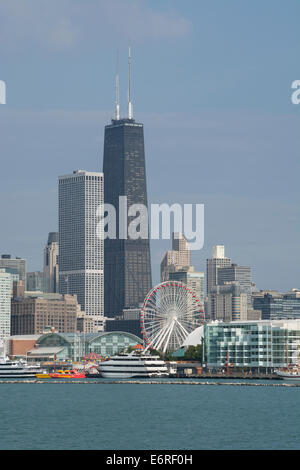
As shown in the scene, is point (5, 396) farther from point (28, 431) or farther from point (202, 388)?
point (28, 431)

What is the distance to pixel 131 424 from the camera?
389 ft

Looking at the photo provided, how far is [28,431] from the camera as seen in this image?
10981 cm

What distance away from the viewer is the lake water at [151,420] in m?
100

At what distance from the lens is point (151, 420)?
12331cm

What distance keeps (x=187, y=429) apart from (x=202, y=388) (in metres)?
87.6

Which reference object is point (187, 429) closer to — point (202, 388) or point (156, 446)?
point (156, 446)

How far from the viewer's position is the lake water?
329 ft

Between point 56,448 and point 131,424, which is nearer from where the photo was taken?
point 56,448
